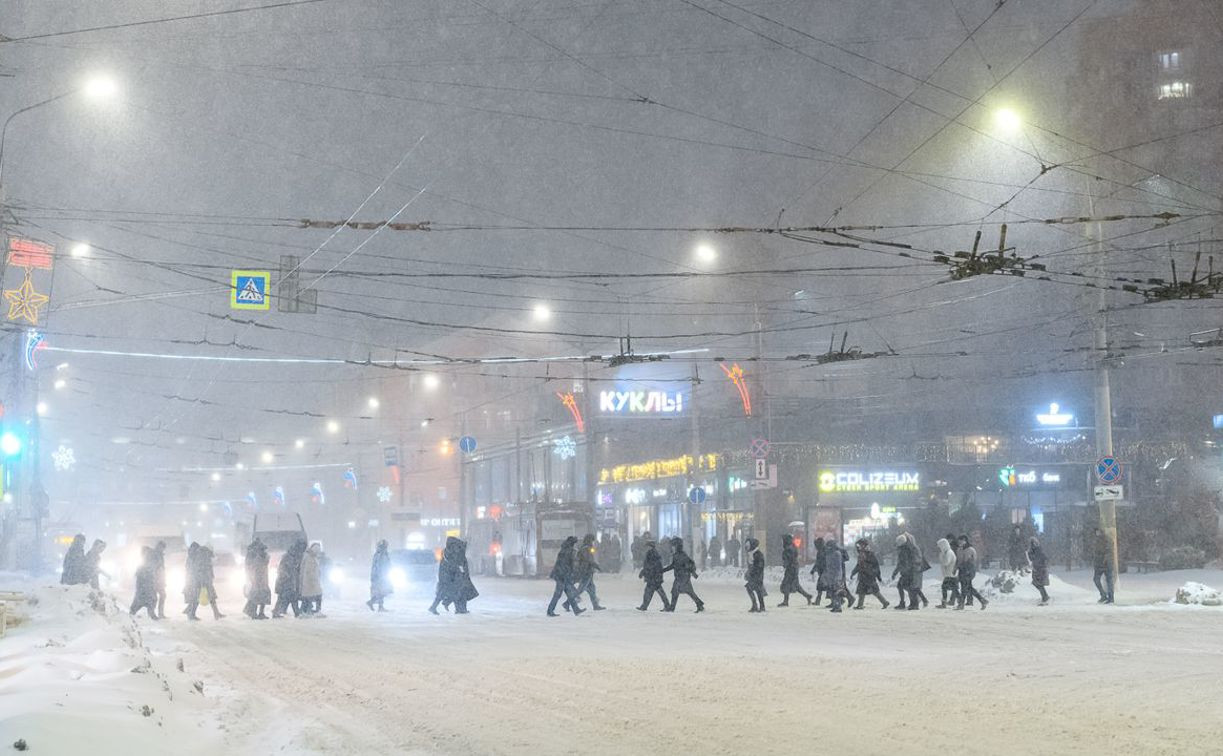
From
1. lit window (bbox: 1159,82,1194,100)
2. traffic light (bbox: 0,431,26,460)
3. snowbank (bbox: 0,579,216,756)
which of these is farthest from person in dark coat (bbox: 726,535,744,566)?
lit window (bbox: 1159,82,1194,100)

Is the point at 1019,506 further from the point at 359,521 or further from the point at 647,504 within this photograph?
the point at 359,521

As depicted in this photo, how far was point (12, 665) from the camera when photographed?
11.5 metres

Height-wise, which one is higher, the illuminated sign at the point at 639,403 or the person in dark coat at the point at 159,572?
the illuminated sign at the point at 639,403

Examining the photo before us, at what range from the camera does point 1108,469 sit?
2567 cm

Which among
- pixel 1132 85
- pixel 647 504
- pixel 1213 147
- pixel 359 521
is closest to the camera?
pixel 647 504

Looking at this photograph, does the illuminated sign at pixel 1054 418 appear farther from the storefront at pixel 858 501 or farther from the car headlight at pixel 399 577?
the car headlight at pixel 399 577

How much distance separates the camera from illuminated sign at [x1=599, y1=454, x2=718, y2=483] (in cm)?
5306

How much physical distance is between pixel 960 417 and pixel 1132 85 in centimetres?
5018

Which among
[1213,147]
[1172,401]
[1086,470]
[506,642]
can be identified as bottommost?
[506,642]

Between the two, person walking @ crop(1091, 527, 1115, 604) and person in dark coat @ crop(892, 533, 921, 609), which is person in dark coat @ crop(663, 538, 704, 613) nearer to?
person in dark coat @ crop(892, 533, 921, 609)

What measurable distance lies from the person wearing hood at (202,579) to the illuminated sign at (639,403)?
32.8 meters

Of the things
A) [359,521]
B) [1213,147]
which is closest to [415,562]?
[359,521]

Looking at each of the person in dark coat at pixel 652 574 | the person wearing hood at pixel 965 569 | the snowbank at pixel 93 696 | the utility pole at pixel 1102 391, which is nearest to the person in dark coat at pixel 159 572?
the snowbank at pixel 93 696

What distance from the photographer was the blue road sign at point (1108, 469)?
2564 centimetres
